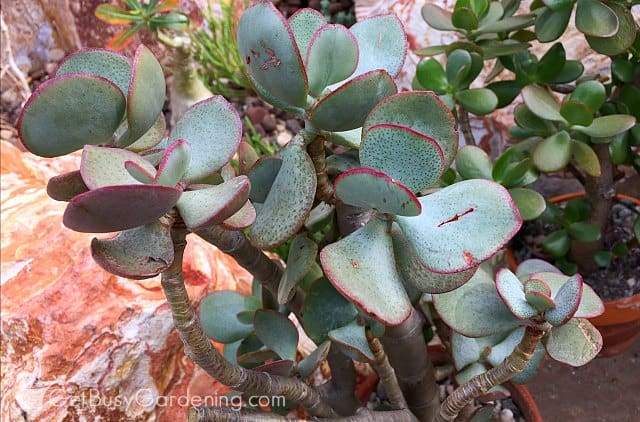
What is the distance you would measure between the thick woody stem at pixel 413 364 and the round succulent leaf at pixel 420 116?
247mm

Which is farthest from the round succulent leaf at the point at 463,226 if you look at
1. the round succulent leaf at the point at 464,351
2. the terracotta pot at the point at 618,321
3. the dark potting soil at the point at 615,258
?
the dark potting soil at the point at 615,258

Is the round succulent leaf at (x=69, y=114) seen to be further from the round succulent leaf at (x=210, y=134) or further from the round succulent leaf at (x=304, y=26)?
the round succulent leaf at (x=304, y=26)

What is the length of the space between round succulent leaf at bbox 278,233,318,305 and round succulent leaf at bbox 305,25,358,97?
148 millimetres

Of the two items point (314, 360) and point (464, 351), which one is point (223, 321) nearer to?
point (314, 360)

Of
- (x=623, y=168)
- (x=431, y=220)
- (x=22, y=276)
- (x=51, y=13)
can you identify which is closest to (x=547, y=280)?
(x=431, y=220)

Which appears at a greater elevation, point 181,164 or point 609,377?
point 181,164

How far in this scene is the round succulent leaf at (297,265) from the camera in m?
0.56

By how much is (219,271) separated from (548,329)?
2.03 ft

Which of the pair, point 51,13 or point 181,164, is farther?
point 51,13

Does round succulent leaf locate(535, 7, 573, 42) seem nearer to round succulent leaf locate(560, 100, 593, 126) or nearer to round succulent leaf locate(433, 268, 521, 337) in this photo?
round succulent leaf locate(560, 100, 593, 126)

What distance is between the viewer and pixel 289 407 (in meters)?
0.73

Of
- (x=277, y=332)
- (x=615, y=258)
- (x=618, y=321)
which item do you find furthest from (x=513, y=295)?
(x=615, y=258)

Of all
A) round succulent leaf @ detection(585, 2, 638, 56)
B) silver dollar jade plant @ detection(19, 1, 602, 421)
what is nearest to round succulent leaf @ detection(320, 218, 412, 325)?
silver dollar jade plant @ detection(19, 1, 602, 421)

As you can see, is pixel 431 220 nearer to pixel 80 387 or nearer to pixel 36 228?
pixel 80 387
